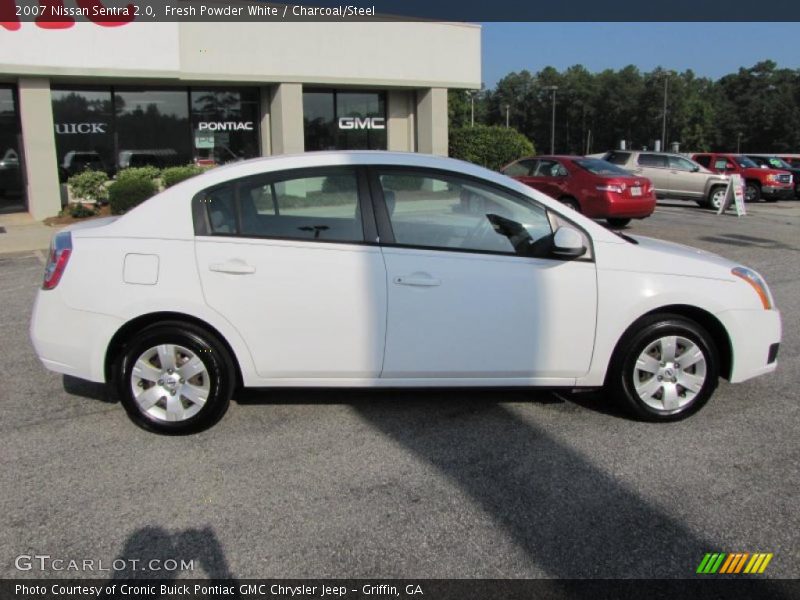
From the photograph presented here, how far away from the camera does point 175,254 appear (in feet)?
13.9

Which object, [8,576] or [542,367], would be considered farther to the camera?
[542,367]

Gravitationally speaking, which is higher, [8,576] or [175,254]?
[175,254]

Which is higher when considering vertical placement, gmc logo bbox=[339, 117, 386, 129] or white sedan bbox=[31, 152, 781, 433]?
gmc logo bbox=[339, 117, 386, 129]

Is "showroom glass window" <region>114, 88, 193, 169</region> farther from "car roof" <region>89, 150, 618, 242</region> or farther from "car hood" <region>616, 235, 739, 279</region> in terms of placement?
"car hood" <region>616, 235, 739, 279</region>

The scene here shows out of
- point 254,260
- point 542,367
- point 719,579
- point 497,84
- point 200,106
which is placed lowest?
point 719,579

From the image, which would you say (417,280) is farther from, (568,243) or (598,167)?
(598,167)

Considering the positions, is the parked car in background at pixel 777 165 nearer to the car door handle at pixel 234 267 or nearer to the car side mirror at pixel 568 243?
the car side mirror at pixel 568 243

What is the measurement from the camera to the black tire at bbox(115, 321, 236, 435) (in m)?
4.23

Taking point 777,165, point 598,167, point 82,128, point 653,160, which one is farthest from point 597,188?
point 777,165

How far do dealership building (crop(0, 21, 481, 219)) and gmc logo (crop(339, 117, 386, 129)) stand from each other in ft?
0.14

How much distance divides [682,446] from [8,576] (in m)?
3.46

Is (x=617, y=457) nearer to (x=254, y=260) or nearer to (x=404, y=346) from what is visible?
(x=404, y=346)

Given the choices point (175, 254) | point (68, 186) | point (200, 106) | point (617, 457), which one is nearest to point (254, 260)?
point (175, 254)

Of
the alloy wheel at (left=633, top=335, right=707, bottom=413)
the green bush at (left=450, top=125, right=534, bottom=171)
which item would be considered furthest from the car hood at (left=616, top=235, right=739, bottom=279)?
the green bush at (left=450, top=125, right=534, bottom=171)
